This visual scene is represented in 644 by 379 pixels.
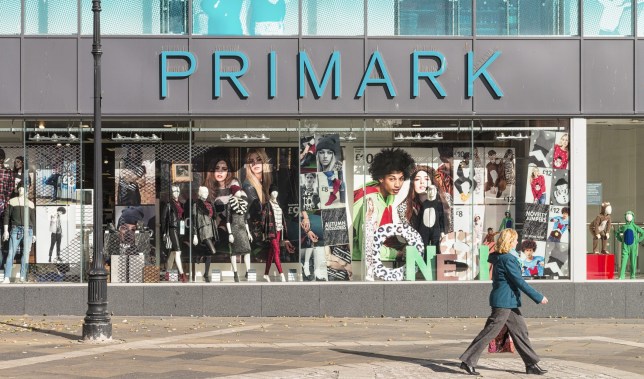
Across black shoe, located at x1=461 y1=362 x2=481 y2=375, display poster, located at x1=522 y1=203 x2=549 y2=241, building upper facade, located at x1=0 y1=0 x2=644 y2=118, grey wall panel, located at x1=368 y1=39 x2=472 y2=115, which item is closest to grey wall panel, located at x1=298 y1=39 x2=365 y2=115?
building upper facade, located at x1=0 y1=0 x2=644 y2=118

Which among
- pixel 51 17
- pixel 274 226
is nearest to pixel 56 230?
pixel 51 17

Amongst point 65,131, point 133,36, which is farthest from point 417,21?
point 65,131

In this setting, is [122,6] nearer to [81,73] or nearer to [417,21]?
[81,73]

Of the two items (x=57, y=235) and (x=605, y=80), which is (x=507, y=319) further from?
(x=57, y=235)

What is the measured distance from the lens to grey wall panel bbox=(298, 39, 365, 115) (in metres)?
20.5

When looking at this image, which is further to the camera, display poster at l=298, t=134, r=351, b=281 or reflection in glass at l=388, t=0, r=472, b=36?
display poster at l=298, t=134, r=351, b=281

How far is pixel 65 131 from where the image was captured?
20.5 m

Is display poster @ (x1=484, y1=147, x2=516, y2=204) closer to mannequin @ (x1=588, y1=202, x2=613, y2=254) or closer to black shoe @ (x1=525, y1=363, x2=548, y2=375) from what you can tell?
mannequin @ (x1=588, y1=202, x2=613, y2=254)

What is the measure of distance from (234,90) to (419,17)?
12.5 ft

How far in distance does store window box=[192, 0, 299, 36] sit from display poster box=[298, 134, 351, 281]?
86.3 inches

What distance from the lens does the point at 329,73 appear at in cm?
2042

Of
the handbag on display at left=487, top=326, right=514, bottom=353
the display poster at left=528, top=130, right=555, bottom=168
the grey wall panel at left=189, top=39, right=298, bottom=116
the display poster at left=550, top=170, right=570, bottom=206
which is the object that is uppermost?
the grey wall panel at left=189, top=39, right=298, bottom=116

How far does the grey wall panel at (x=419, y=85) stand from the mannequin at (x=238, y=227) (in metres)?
3.02

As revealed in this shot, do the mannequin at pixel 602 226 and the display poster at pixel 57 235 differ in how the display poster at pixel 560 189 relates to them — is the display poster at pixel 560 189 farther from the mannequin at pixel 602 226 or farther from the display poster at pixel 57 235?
the display poster at pixel 57 235
